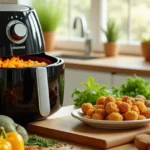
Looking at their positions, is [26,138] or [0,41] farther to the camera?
[0,41]

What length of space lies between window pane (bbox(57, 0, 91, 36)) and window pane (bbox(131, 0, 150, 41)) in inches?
19.2

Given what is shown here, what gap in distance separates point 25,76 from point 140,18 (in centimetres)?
248

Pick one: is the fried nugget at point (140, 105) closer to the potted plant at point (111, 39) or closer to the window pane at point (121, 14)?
the potted plant at point (111, 39)

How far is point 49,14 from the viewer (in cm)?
439

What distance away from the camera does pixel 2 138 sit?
1.46m

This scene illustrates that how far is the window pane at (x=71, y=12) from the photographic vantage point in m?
4.59

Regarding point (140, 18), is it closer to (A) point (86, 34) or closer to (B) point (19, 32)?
(A) point (86, 34)

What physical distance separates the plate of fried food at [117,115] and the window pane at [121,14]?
A: 8.00 ft

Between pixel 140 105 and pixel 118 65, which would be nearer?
pixel 140 105

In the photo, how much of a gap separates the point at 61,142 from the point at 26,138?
0.51 feet

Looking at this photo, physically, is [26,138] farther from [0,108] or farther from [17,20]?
[17,20]

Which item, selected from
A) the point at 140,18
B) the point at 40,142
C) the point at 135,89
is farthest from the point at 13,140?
the point at 140,18

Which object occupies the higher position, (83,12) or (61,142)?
(83,12)

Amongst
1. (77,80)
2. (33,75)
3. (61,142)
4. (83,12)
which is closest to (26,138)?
(61,142)
